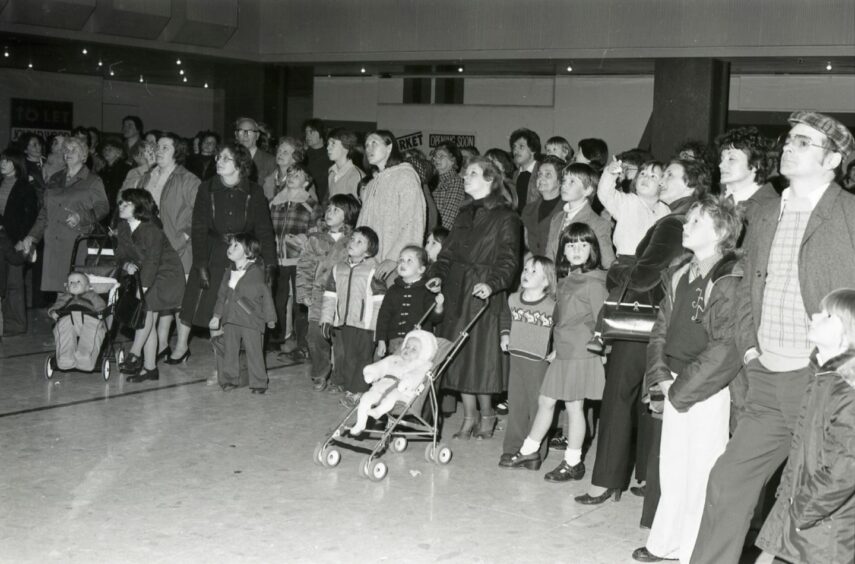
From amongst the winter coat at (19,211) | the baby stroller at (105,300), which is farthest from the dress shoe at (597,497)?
the winter coat at (19,211)

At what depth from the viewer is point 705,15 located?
1222 cm

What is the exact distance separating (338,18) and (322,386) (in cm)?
802

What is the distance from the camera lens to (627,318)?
5535mm

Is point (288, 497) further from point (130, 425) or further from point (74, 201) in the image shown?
point (74, 201)

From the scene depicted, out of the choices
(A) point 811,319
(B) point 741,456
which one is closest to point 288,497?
(B) point 741,456

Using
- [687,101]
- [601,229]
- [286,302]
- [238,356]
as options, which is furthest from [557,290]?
[687,101]

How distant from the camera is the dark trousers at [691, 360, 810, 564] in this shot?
4305 millimetres

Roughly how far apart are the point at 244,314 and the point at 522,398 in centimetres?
250

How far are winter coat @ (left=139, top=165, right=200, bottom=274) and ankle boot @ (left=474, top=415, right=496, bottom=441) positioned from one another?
3.35m

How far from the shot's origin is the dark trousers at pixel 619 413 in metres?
5.66

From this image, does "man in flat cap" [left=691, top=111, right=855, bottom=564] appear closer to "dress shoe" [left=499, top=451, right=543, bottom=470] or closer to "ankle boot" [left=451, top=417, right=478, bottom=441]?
"dress shoe" [left=499, top=451, right=543, bottom=470]

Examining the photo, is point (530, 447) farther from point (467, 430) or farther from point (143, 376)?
point (143, 376)

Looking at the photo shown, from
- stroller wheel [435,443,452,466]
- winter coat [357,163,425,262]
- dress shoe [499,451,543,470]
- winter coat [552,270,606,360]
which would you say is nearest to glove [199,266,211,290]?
winter coat [357,163,425,262]

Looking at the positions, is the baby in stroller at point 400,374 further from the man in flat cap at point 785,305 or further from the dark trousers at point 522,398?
the man in flat cap at point 785,305
